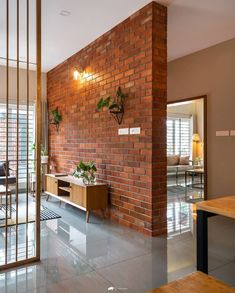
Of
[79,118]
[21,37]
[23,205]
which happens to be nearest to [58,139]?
[79,118]

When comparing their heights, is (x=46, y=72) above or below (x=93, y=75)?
above

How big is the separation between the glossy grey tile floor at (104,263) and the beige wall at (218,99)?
64.2 inches

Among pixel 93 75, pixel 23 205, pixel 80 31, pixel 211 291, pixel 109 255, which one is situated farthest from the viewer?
pixel 23 205

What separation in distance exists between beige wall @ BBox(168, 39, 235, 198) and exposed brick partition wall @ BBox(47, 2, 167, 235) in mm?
1672

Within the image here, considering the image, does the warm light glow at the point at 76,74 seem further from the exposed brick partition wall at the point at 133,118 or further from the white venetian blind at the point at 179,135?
the white venetian blind at the point at 179,135

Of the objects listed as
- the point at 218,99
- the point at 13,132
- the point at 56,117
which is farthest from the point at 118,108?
the point at 13,132

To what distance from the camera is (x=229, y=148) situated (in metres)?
4.44

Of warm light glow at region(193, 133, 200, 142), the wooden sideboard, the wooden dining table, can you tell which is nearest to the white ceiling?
the wooden sideboard

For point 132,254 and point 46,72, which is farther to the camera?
point 46,72

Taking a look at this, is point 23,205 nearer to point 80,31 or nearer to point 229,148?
point 80,31

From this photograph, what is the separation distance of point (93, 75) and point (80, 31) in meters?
0.73

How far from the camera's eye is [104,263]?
2.51 metres

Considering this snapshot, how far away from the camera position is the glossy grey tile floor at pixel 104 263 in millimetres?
2119

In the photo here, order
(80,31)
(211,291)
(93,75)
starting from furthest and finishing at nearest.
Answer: (93,75)
(80,31)
(211,291)
